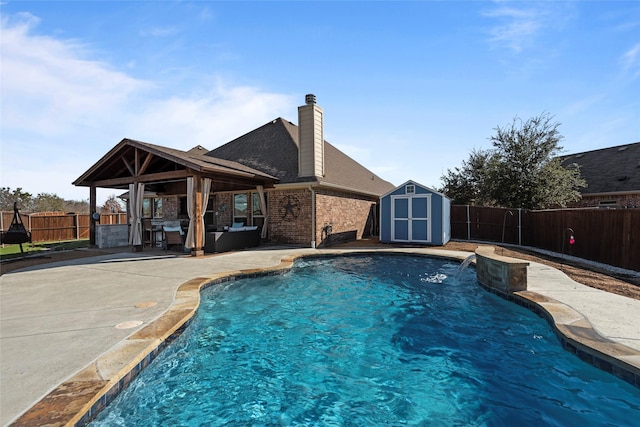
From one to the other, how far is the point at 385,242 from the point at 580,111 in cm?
820

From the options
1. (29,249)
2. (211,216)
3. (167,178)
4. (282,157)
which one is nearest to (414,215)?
(282,157)

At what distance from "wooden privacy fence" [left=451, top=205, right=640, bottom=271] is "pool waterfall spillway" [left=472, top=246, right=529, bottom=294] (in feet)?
11.0

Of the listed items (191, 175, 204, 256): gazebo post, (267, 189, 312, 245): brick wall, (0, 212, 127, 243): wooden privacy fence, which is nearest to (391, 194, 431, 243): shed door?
(267, 189, 312, 245): brick wall

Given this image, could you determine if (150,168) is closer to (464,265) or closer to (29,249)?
(29,249)

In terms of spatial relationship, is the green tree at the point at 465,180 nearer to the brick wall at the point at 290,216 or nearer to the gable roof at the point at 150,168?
the brick wall at the point at 290,216

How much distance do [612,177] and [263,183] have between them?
765 inches

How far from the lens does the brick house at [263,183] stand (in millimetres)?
10383

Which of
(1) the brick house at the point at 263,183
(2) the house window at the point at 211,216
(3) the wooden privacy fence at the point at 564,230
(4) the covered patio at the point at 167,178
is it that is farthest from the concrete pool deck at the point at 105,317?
(2) the house window at the point at 211,216

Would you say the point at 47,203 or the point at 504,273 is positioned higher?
the point at 47,203

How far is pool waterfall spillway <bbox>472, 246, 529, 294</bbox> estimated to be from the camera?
218 inches

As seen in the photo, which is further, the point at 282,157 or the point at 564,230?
the point at 282,157

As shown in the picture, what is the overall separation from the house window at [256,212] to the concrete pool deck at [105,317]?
5.82 meters

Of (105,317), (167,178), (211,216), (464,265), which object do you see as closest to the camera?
(105,317)

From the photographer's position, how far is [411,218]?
42.2ft
